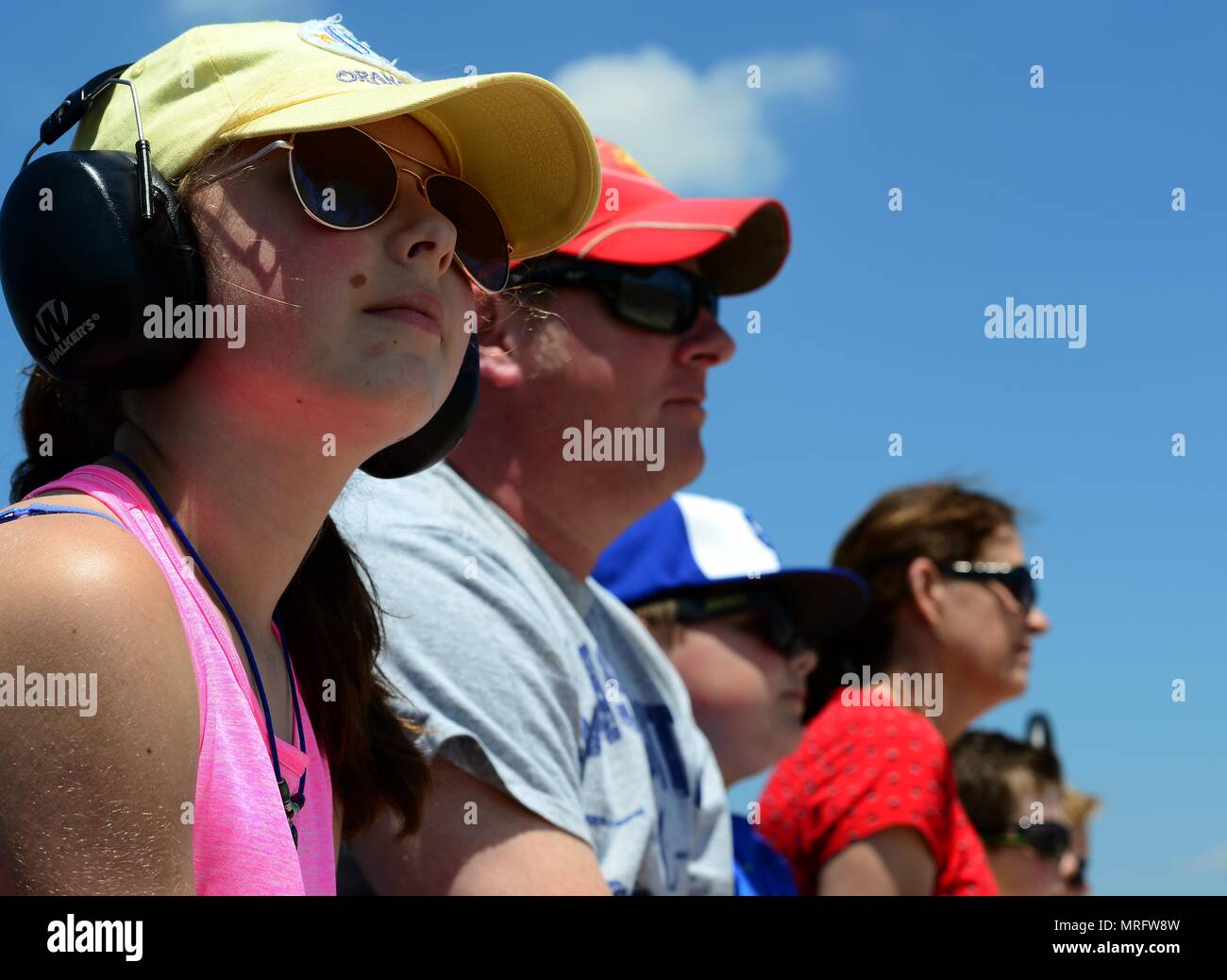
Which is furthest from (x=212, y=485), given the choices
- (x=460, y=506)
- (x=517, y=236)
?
(x=460, y=506)

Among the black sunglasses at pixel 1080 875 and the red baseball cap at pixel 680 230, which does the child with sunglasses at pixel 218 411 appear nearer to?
the red baseball cap at pixel 680 230

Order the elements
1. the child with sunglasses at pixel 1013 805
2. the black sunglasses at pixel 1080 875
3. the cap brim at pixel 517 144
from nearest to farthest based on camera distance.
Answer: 1. the cap brim at pixel 517 144
2. the child with sunglasses at pixel 1013 805
3. the black sunglasses at pixel 1080 875

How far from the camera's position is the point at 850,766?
148 inches

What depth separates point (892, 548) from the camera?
4.52 metres

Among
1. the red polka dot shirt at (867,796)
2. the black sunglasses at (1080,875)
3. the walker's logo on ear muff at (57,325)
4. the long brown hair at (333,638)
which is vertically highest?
the walker's logo on ear muff at (57,325)

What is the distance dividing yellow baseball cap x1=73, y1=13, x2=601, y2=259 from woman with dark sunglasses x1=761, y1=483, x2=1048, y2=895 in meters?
1.90

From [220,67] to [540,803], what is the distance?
1.14m

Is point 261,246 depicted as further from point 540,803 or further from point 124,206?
point 540,803

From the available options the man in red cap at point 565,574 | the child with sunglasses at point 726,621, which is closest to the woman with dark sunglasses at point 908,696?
the child with sunglasses at point 726,621

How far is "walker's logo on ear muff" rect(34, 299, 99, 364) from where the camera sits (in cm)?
177

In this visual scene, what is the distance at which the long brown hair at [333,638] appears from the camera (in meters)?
2.03

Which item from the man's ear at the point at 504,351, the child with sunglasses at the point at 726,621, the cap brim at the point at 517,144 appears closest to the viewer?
the cap brim at the point at 517,144

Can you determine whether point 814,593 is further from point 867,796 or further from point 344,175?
point 344,175
